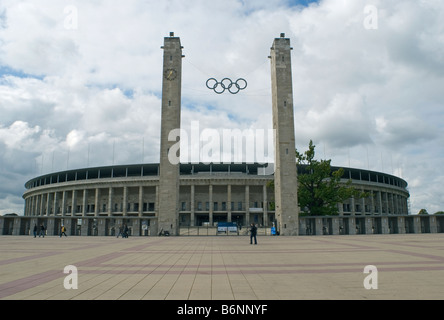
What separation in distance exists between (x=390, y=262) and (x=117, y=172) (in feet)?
270

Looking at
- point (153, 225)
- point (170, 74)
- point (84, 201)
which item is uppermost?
point (170, 74)

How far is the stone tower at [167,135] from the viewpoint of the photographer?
43688 millimetres

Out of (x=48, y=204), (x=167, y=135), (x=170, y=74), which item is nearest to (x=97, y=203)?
(x=48, y=204)

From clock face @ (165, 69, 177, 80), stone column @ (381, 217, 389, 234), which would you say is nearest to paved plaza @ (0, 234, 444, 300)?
stone column @ (381, 217, 389, 234)

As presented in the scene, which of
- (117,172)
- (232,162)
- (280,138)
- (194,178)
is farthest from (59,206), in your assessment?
(280,138)

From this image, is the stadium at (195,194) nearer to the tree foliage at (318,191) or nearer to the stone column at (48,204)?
the stone column at (48,204)

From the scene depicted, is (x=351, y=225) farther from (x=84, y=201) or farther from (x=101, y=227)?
(x=84, y=201)

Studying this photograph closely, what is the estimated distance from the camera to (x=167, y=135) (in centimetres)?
4462

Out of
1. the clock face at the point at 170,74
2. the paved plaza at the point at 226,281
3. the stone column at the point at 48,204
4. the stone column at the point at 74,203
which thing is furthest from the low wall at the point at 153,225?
the stone column at the point at 48,204

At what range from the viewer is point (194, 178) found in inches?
3071

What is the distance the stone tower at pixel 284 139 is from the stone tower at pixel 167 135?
45.6 feet

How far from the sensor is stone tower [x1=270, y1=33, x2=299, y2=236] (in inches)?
1741

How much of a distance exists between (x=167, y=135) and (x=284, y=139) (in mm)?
16192
